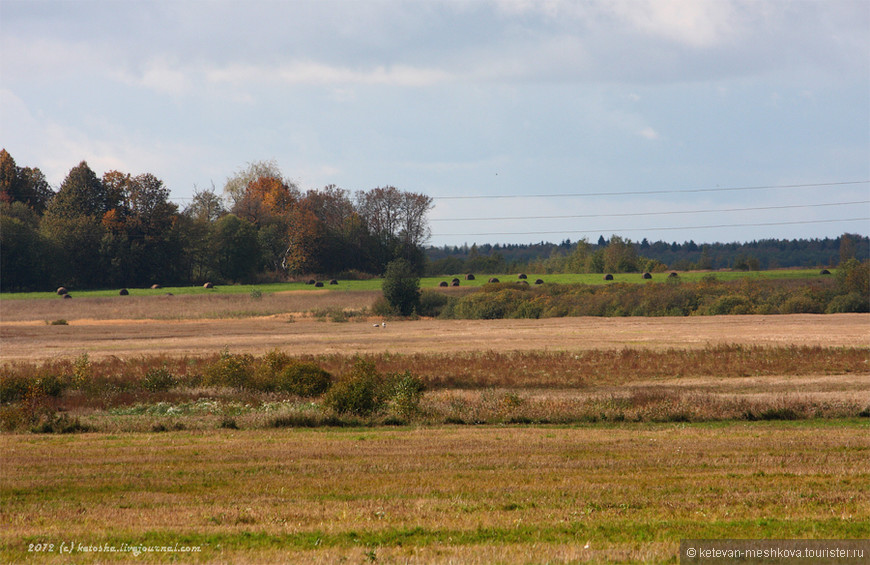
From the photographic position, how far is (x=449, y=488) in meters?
13.2

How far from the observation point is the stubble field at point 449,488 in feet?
31.6

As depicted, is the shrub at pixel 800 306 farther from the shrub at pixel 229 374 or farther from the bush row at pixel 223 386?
the shrub at pixel 229 374

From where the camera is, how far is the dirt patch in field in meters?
46.0

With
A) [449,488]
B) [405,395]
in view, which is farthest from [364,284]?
[449,488]

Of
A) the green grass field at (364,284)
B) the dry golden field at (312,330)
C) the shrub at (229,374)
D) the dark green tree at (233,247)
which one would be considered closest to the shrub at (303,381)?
the shrub at (229,374)

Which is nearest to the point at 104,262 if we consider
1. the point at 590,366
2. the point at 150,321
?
the point at 150,321

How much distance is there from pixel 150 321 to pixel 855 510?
70102 millimetres

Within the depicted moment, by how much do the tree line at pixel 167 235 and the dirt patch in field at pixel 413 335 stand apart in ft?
71.5

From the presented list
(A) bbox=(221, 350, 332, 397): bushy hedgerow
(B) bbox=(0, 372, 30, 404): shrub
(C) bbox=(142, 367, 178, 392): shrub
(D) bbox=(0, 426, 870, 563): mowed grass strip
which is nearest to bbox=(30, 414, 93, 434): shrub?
(D) bbox=(0, 426, 870, 563): mowed grass strip

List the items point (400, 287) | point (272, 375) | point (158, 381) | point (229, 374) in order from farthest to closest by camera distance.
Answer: point (400, 287) → point (229, 374) → point (158, 381) → point (272, 375)

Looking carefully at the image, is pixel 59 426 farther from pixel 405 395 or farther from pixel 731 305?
pixel 731 305

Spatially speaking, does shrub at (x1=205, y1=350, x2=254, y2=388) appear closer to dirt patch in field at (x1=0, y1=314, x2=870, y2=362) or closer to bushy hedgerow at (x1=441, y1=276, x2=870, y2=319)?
dirt patch in field at (x1=0, y1=314, x2=870, y2=362)

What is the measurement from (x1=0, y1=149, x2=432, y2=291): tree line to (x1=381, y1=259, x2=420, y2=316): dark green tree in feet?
59.8

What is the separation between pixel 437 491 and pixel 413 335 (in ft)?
145
